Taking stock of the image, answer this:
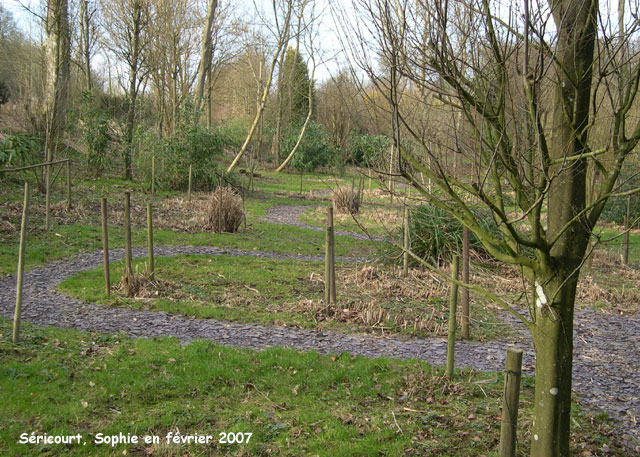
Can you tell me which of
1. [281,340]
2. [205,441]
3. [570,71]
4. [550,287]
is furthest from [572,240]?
[281,340]

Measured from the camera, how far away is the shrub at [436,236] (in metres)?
9.73

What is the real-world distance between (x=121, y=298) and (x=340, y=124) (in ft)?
78.1

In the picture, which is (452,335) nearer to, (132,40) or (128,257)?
(128,257)

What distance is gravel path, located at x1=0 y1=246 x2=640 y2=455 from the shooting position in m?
5.41

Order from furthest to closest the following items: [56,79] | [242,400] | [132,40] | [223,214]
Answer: [132,40] → [223,214] → [56,79] → [242,400]

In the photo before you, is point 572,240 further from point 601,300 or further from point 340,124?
point 340,124

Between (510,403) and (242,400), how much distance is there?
7.51ft

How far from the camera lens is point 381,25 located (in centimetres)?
300

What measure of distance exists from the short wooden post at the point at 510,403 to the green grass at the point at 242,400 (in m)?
0.64

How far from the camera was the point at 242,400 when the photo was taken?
4.54m

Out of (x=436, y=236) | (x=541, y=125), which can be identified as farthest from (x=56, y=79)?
(x=541, y=125)

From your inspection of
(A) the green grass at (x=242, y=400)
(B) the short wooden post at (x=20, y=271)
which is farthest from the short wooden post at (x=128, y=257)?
(B) the short wooden post at (x=20, y=271)

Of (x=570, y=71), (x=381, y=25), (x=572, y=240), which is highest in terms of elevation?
(x=381, y=25)

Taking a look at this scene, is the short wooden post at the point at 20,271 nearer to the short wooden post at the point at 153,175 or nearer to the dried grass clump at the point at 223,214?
the dried grass clump at the point at 223,214
